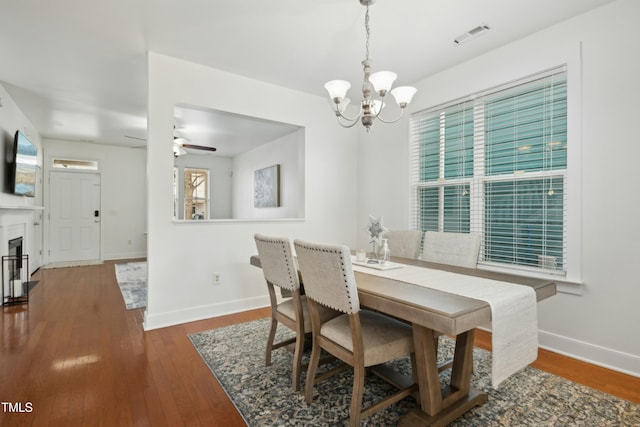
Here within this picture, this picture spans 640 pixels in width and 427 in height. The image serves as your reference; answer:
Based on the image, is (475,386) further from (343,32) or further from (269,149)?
(269,149)

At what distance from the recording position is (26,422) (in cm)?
166

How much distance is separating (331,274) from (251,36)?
2280 millimetres

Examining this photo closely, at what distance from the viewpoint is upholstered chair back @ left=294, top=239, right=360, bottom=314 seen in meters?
1.51

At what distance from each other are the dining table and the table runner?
0.19ft

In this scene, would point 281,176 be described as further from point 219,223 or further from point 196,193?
point 196,193

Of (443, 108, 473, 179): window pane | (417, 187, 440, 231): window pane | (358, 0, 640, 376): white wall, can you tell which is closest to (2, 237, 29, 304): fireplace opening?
(417, 187, 440, 231): window pane

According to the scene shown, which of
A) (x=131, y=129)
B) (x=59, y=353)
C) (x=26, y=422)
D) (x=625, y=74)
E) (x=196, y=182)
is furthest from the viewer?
(x=196, y=182)

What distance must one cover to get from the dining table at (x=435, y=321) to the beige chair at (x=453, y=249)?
33cm

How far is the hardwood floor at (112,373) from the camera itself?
5.69 feet

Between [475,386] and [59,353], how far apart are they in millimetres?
3083

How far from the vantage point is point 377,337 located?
1655 millimetres

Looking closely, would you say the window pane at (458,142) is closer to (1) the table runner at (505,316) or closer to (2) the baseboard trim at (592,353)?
(2) the baseboard trim at (592,353)

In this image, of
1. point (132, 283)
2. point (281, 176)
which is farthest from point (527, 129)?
point (132, 283)

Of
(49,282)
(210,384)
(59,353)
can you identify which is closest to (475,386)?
(210,384)
